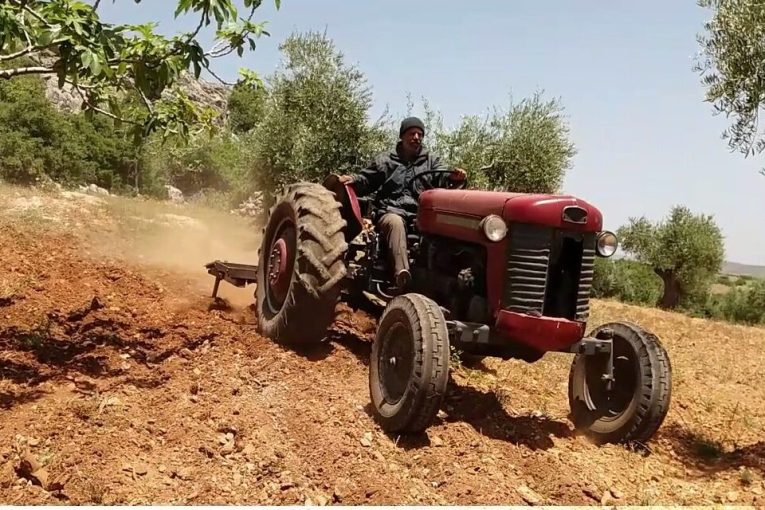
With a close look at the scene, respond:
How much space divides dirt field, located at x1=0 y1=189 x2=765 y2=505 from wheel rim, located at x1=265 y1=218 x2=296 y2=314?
1.46 feet

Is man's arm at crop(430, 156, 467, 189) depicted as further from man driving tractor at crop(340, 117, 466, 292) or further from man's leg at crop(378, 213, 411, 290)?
man's leg at crop(378, 213, 411, 290)

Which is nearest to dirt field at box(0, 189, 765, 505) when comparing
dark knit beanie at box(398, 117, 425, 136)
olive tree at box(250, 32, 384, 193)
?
dark knit beanie at box(398, 117, 425, 136)

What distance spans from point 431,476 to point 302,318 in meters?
2.05

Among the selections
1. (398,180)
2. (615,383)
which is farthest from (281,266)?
(615,383)

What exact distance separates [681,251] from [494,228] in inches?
1207

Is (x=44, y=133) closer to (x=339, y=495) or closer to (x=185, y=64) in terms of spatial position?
(x=185, y=64)

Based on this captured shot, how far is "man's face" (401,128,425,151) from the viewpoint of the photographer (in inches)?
239

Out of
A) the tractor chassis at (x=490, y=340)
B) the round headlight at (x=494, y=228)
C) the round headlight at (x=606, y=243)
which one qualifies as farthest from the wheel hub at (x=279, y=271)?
the round headlight at (x=606, y=243)

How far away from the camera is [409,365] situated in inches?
177

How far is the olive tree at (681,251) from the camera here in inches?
1259

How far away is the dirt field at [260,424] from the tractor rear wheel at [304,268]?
0.80 feet

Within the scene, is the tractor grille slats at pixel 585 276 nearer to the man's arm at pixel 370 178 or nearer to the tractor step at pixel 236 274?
the man's arm at pixel 370 178

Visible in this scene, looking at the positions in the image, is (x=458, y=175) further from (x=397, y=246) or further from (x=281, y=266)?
(x=281, y=266)

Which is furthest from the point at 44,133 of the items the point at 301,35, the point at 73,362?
the point at 73,362
